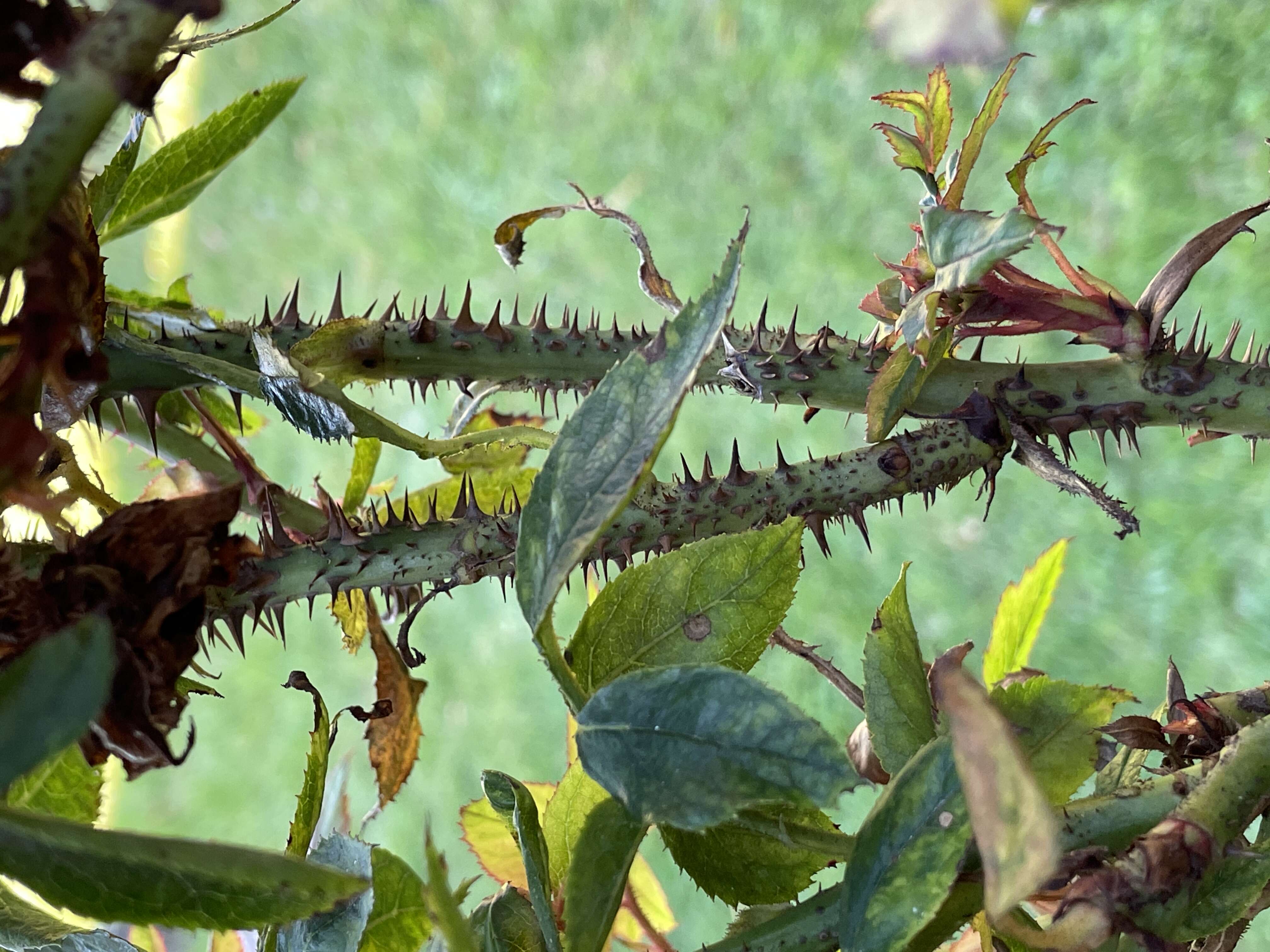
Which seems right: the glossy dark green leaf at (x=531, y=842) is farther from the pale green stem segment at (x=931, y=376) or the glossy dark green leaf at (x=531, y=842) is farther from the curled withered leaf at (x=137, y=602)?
the pale green stem segment at (x=931, y=376)

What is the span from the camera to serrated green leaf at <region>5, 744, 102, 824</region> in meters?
0.48

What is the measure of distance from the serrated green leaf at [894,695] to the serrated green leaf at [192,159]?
0.45 meters

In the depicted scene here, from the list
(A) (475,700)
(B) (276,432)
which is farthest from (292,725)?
(B) (276,432)

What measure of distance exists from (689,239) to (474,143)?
2.20 ft

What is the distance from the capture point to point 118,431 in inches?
24.3

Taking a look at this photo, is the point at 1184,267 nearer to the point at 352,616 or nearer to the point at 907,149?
the point at 907,149

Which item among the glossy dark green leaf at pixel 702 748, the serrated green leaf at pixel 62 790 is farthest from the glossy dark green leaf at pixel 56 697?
the serrated green leaf at pixel 62 790

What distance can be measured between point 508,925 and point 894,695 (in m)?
0.18

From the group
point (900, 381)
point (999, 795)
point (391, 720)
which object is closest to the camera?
point (999, 795)

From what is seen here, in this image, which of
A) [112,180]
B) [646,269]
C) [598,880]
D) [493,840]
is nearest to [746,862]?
[598,880]

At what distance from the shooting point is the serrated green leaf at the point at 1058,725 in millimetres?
438

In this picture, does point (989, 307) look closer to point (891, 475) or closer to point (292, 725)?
point (891, 475)

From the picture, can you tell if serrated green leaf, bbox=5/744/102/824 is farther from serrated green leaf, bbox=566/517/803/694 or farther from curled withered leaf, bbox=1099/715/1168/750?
curled withered leaf, bbox=1099/715/1168/750

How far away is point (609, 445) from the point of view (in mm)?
317
